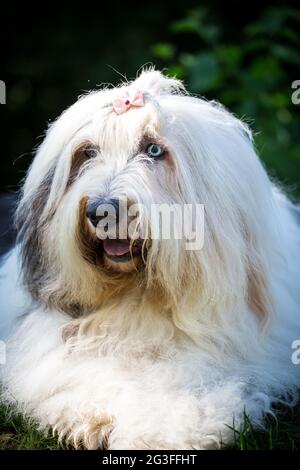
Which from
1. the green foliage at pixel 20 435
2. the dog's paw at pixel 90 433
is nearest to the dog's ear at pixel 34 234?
the green foliage at pixel 20 435

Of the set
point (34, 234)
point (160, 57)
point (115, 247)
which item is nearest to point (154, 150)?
point (115, 247)

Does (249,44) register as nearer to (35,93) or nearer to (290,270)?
(35,93)

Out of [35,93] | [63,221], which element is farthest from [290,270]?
[35,93]

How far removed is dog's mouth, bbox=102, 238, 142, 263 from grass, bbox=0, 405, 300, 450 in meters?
0.67

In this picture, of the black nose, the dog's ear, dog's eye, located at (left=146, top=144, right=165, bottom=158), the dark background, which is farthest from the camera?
the dark background

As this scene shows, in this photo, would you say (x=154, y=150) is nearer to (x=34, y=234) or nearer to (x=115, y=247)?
(x=115, y=247)

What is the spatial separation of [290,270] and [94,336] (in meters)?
0.90

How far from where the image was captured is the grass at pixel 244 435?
2.88 meters

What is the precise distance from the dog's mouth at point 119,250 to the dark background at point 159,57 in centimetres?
324

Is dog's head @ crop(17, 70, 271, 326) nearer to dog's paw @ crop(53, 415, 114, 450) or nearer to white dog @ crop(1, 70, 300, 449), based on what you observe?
white dog @ crop(1, 70, 300, 449)

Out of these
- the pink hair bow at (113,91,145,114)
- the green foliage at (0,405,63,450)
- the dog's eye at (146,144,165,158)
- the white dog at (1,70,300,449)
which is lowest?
the green foliage at (0,405,63,450)

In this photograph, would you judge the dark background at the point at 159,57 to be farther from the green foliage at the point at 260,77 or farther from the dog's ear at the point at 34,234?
the dog's ear at the point at 34,234

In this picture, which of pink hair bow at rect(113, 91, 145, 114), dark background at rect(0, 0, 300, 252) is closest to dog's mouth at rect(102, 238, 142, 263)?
pink hair bow at rect(113, 91, 145, 114)

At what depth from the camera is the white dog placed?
2.93m
